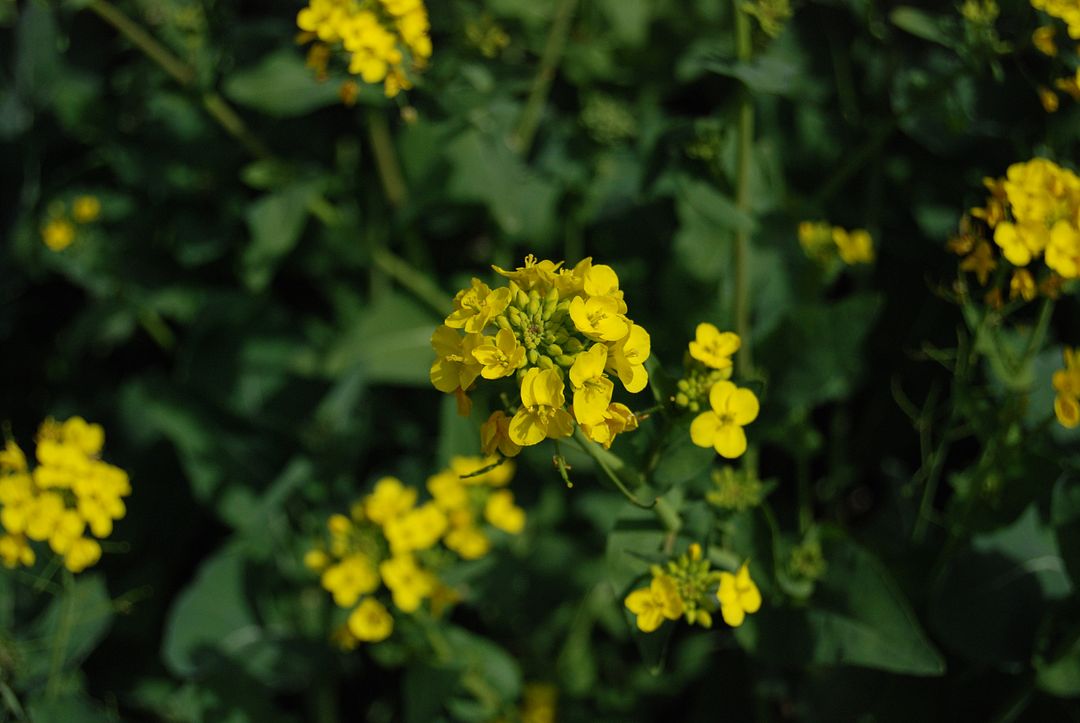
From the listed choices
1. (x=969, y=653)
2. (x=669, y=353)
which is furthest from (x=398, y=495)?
(x=969, y=653)

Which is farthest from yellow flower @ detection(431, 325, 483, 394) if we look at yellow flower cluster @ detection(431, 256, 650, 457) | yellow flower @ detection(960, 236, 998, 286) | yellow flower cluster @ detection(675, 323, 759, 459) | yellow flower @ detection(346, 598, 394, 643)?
yellow flower @ detection(960, 236, 998, 286)

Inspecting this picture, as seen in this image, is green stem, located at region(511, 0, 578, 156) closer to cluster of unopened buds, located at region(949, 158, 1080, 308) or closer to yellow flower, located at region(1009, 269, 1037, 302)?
cluster of unopened buds, located at region(949, 158, 1080, 308)

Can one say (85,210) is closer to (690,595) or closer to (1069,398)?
(690,595)

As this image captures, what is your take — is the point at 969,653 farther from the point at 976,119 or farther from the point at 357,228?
the point at 357,228

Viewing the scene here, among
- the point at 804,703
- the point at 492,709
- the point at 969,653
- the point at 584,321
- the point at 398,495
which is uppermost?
the point at 584,321

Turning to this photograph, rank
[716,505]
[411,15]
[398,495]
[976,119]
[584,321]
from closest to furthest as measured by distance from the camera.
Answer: [584,321] < [716,505] < [411,15] < [398,495] < [976,119]

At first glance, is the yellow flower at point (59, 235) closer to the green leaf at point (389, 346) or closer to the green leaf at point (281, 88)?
the green leaf at point (281, 88)
